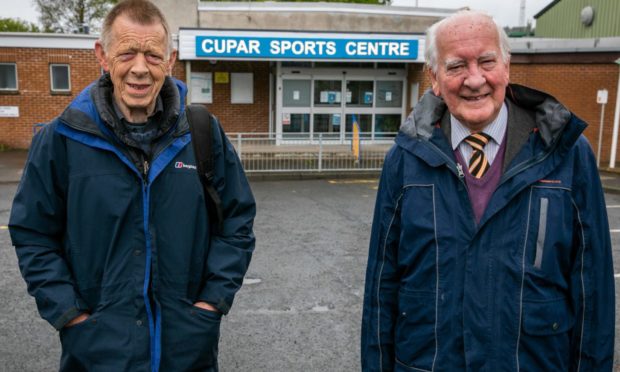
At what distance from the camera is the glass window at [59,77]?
1833cm

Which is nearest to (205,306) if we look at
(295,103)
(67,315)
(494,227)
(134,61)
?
(67,315)

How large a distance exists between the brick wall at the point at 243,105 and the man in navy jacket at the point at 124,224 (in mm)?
15914

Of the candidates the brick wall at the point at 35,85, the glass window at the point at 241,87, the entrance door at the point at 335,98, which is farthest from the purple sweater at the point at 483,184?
the brick wall at the point at 35,85

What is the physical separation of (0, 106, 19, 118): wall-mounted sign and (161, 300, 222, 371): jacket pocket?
719 inches

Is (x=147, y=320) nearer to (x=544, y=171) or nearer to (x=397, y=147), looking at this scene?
(x=397, y=147)

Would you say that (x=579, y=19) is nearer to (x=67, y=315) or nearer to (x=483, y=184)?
(x=483, y=184)

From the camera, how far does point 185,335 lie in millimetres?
2387

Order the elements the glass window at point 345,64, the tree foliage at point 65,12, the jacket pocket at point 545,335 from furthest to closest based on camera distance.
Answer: the tree foliage at point 65,12
the glass window at point 345,64
the jacket pocket at point 545,335

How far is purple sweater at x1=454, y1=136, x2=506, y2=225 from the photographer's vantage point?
213 cm

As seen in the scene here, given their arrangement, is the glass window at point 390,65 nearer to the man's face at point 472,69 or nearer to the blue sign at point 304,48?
the blue sign at point 304,48

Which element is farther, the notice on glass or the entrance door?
the notice on glass

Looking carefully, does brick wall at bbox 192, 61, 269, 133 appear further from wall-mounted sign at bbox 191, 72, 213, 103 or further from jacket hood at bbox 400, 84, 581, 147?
jacket hood at bbox 400, 84, 581, 147

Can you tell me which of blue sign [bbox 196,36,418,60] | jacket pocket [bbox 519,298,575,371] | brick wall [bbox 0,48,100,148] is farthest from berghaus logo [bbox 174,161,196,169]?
brick wall [bbox 0,48,100,148]

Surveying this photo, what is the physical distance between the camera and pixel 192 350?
2396 millimetres
